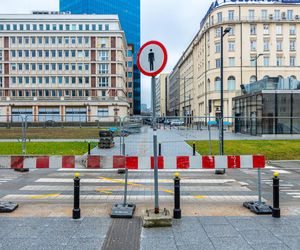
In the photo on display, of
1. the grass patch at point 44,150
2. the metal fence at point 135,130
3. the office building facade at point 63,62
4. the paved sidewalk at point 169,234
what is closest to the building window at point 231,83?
the office building facade at point 63,62

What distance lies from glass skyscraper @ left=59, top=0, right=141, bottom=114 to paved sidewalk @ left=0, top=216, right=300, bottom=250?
109293 millimetres

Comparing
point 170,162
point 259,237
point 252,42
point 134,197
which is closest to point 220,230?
point 259,237

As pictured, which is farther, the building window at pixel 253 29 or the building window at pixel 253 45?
the building window at pixel 253 45

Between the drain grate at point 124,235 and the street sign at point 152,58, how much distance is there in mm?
2978

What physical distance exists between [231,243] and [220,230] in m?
0.58

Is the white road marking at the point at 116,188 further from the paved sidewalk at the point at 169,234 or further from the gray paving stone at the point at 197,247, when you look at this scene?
the gray paving stone at the point at 197,247

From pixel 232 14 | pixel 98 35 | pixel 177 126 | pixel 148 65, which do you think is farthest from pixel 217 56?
pixel 148 65

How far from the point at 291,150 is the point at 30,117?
14.9 metres

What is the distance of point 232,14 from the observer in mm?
64188

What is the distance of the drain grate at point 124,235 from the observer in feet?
16.0

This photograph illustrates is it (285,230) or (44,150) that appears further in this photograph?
(44,150)

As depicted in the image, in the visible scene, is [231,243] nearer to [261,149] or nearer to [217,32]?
[261,149]

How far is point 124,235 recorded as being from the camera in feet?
17.5

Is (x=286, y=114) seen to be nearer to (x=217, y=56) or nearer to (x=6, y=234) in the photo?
(x=6, y=234)
